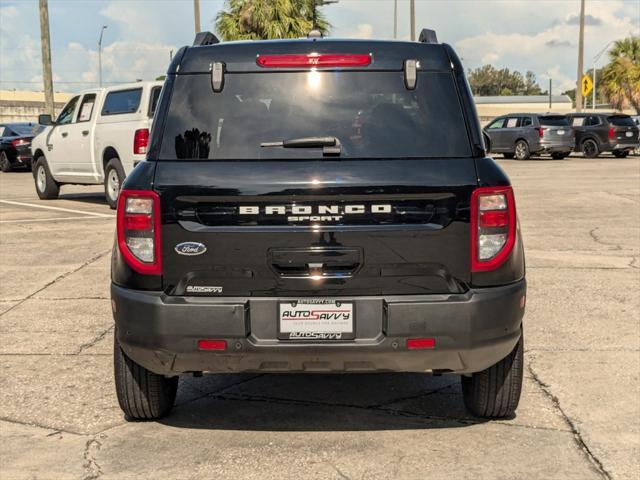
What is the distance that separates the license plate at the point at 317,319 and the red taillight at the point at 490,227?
0.62 metres

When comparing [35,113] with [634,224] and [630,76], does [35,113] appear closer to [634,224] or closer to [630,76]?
[630,76]

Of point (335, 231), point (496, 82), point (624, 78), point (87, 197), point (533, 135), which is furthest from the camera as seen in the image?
point (496, 82)

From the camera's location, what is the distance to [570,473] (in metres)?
4.06

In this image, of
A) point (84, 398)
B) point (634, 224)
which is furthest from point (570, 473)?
point (634, 224)

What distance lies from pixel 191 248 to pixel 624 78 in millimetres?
52812

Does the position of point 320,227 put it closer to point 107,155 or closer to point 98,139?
point 107,155

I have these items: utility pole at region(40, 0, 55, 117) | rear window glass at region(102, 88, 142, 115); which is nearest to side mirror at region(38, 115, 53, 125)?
Answer: rear window glass at region(102, 88, 142, 115)

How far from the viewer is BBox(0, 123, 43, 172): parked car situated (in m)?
27.9

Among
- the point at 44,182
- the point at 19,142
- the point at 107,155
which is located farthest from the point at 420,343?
the point at 19,142

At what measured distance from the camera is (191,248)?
4.05 m

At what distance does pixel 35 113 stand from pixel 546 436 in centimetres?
5330

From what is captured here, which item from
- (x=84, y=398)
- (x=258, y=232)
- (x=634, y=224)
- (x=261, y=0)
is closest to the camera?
(x=258, y=232)

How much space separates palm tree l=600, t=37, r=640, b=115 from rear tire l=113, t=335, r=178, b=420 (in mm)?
51804

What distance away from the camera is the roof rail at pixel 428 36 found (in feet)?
15.4
